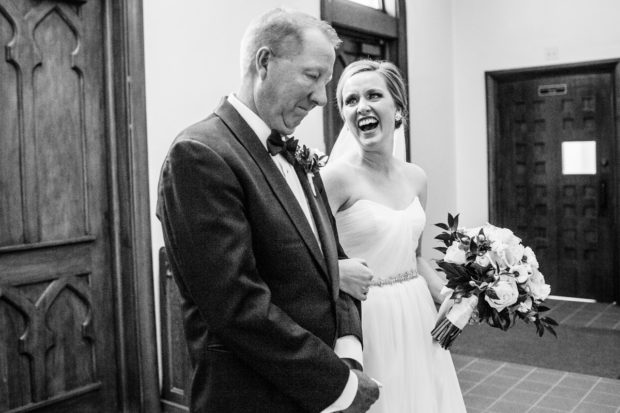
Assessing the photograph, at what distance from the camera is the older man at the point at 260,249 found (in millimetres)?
1394

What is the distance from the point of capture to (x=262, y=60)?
1567 mm

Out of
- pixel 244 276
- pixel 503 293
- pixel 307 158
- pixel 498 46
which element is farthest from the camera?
pixel 498 46

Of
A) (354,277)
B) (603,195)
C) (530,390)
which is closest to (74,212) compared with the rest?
(354,277)

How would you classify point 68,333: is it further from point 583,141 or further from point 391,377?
point 583,141

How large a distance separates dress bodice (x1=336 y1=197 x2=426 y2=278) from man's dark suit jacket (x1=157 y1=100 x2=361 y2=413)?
3.16ft

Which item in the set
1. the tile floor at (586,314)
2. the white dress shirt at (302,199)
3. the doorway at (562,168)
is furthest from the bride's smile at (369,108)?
the doorway at (562,168)

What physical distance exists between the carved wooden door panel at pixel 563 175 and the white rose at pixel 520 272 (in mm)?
5465

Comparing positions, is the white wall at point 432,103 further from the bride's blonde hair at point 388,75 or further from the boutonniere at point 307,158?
the boutonniere at point 307,158

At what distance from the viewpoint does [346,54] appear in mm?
6230

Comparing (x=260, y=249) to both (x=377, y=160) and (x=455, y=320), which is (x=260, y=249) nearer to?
(x=455, y=320)

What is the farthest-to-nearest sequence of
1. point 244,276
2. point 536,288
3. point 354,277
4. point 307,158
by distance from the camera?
1. point 536,288
2. point 354,277
3. point 307,158
4. point 244,276

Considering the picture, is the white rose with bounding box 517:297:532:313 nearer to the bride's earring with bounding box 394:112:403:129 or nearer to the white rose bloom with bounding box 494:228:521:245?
the white rose bloom with bounding box 494:228:521:245

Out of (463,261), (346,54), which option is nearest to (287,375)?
(463,261)

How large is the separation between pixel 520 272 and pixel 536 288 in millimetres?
91
